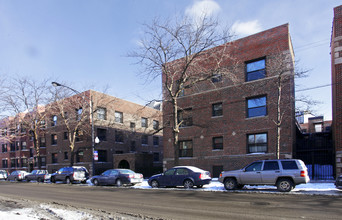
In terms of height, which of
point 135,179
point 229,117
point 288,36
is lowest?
point 135,179

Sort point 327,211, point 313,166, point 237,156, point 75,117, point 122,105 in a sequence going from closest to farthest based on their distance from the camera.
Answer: point 327,211, point 313,166, point 237,156, point 75,117, point 122,105

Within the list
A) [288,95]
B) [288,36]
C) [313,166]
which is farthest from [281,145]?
[288,36]

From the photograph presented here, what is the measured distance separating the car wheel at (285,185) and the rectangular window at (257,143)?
791cm

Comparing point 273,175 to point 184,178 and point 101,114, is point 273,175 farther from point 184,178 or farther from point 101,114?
point 101,114

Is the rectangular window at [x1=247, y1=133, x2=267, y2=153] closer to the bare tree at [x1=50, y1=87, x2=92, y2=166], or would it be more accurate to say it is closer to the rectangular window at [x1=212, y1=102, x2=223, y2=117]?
the rectangular window at [x1=212, y1=102, x2=223, y2=117]

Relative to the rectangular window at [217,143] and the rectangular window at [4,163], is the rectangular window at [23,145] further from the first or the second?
the rectangular window at [217,143]

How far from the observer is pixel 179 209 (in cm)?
913

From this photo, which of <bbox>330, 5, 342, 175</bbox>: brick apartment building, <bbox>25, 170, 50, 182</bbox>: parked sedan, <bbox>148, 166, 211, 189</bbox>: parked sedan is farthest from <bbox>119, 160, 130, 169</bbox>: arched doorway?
<bbox>330, 5, 342, 175</bbox>: brick apartment building

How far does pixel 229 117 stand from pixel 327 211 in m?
14.8

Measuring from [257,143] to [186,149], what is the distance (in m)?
6.79

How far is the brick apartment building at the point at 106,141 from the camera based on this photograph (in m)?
31.1

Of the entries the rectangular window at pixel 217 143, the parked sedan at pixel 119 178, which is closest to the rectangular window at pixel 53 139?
the parked sedan at pixel 119 178

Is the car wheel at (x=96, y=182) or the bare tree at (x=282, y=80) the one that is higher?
the bare tree at (x=282, y=80)

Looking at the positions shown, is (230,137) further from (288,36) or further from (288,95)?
(288,36)
